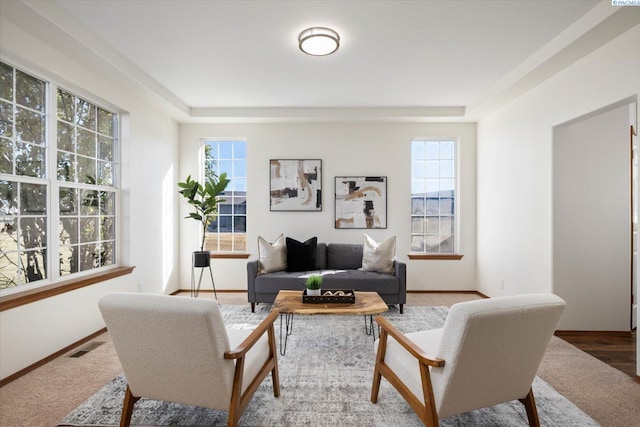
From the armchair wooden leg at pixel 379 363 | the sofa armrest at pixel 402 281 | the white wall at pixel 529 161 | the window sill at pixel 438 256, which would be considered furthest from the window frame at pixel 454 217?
the armchair wooden leg at pixel 379 363

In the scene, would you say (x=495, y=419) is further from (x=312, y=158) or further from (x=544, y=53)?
(x=312, y=158)

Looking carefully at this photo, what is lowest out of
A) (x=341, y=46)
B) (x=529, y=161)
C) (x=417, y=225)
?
(x=417, y=225)

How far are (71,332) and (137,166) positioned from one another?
2.00m

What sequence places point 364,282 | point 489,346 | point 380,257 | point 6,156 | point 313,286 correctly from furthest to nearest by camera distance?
1. point 380,257
2. point 364,282
3. point 313,286
4. point 6,156
5. point 489,346

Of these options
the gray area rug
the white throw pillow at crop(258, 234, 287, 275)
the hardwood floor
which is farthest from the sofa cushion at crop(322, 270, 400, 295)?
the hardwood floor

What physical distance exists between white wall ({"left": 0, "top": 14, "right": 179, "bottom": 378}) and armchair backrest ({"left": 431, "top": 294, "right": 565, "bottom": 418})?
3.08 m

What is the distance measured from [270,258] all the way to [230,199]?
1.49m

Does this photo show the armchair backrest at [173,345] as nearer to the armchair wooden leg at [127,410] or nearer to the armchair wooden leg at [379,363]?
the armchair wooden leg at [127,410]

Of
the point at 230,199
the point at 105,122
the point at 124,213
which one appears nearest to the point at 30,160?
the point at 105,122

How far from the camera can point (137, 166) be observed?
416 centimetres

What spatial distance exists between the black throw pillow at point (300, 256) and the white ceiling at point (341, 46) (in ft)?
6.68

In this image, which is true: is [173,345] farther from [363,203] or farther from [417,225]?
[417,225]

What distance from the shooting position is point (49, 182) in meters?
2.99

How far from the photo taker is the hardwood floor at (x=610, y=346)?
112 inches
